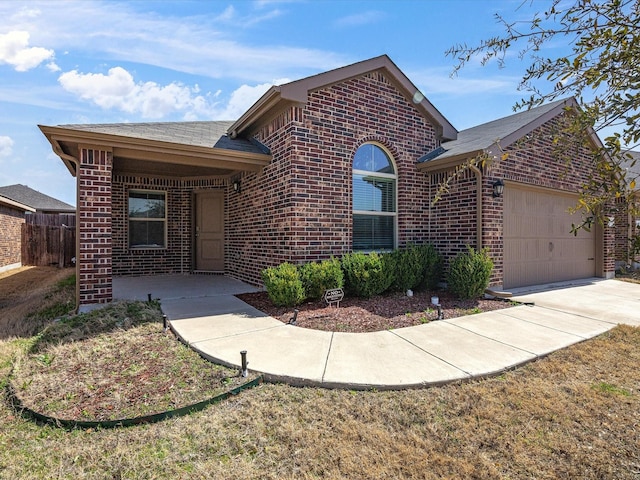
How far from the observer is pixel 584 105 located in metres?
2.08

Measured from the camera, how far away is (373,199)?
7605 millimetres

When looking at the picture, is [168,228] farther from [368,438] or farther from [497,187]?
[368,438]

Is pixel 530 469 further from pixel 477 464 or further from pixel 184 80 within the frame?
pixel 184 80

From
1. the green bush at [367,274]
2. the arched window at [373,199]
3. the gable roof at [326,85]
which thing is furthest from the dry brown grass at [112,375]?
the gable roof at [326,85]

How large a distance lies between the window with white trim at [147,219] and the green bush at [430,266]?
7.71m

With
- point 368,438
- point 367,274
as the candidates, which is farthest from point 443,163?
point 368,438

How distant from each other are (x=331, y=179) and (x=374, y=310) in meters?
2.86

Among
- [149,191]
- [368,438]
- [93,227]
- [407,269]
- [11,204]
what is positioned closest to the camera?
[368,438]

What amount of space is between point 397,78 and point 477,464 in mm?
7690

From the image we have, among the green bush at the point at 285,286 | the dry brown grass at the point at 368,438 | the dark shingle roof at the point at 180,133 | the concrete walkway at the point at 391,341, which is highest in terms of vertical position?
the dark shingle roof at the point at 180,133

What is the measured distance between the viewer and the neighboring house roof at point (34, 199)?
2272 centimetres

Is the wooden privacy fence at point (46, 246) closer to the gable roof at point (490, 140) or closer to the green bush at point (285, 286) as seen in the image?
the green bush at point (285, 286)

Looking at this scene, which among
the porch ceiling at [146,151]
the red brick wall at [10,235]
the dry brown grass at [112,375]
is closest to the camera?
the dry brown grass at [112,375]

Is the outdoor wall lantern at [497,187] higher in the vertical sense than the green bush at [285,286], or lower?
higher
